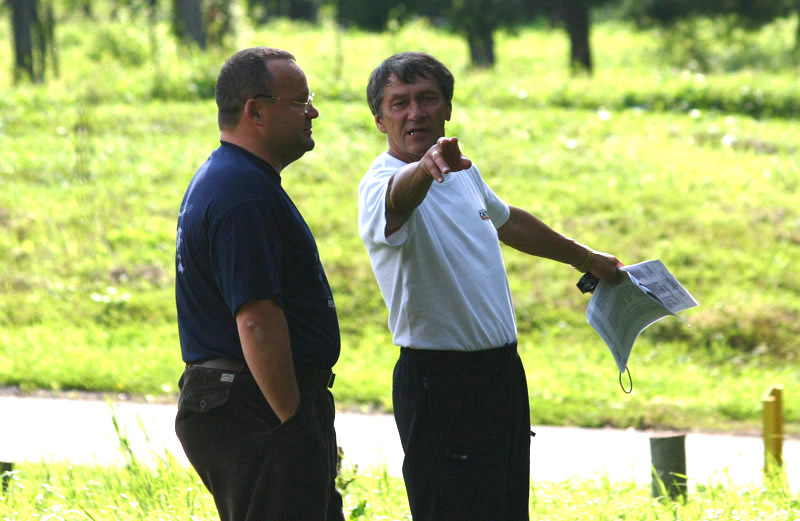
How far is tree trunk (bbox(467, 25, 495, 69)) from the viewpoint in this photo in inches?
1035

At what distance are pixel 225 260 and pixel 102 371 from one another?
543 cm

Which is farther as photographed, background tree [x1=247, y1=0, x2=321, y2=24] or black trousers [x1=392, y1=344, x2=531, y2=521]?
background tree [x1=247, y1=0, x2=321, y2=24]

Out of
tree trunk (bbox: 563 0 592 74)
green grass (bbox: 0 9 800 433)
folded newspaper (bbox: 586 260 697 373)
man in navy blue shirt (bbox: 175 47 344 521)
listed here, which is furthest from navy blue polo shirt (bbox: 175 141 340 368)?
tree trunk (bbox: 563 0 592 74)

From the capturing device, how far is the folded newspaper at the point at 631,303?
12.6ft

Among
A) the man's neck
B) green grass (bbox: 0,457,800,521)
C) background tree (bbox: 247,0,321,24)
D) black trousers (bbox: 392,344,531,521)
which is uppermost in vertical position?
background tree (bbox: 247,0,321,24)

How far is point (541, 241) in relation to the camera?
12.5ft

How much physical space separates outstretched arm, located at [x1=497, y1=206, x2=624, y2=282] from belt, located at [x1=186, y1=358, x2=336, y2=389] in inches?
36.0

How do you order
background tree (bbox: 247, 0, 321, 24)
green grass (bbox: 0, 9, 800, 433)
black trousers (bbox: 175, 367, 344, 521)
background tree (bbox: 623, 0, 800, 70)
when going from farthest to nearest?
background tree (bbox: 247, 0, 321, 24), background tree (bbox: 623, 0, 800, 70), green grass (bbox: 0, 9, 800, 433), black trousers (bbox: 175, 367, 344, 521)

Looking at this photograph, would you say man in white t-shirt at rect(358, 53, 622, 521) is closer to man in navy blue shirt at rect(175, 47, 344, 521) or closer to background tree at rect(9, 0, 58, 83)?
man in navy blue shirt at rect(175, 47, 344, 521)

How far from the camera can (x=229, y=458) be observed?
3.00 metres

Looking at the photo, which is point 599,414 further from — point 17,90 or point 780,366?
point 17,90

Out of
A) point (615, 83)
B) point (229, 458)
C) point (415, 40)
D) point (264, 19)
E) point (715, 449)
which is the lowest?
point (715, 449)

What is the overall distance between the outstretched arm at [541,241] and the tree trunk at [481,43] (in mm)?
22812

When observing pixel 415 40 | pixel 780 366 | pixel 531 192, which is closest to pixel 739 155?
pixel 531 192
